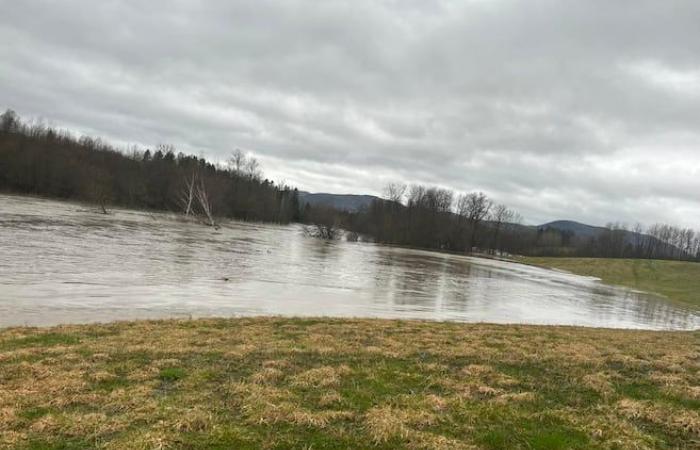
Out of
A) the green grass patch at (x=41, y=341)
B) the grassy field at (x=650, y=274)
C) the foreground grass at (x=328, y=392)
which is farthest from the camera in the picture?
the grassy field at (x=650, y=274)

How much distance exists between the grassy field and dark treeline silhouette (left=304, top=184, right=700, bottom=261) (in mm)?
41136

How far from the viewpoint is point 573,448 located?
568cm

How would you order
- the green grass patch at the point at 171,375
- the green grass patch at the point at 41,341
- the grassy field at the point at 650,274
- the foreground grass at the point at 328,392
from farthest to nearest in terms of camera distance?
the grassy field at the point at 650,274
the green grass patch at the point at 41,341
the green grass patch at the point at 171,375
the foreground grass at the point at 328,392

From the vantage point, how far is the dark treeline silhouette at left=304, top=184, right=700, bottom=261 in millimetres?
133875

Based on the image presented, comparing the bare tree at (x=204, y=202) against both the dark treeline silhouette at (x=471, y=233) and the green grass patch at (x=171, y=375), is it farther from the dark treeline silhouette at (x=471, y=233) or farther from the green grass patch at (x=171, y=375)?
the green grass patch at (x=171, y=375)

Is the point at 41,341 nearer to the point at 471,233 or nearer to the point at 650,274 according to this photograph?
the point at 650,274

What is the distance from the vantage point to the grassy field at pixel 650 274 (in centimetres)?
5447

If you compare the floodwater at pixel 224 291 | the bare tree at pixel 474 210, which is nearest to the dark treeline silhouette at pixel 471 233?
the bare tree at pixel 474 210

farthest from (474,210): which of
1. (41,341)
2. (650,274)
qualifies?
(41,341)

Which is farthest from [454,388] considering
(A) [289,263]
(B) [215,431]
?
(A) [289,263]

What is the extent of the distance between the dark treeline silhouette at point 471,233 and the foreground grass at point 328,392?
103086 millimetres

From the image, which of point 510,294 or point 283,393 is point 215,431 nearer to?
point 283,393

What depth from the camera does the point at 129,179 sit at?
133 m

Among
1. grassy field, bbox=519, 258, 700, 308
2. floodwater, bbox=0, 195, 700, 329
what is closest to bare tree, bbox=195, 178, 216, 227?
floodwater, bbox=0, 195, 700, 329
